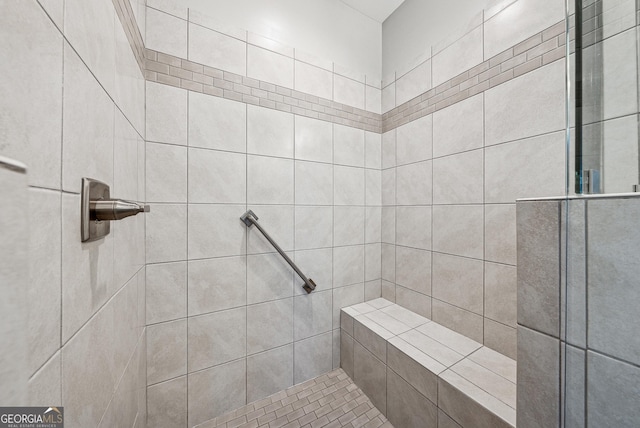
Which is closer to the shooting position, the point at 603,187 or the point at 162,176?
the point at 603,187

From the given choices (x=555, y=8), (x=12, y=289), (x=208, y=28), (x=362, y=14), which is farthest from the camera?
(x=362, y=14)

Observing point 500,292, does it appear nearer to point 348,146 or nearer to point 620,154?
point 620,154

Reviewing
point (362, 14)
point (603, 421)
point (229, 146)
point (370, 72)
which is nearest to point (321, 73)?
point (370, 72)

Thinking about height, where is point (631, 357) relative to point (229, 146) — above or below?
below

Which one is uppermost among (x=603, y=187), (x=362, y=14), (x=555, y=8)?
(x=362, y=14)

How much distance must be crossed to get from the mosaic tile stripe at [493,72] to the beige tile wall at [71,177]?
1.44 metres

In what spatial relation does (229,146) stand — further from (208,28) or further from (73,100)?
(73,100)

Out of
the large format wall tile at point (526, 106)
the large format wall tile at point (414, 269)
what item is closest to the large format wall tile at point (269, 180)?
the large format wall tile at point (414, 269)

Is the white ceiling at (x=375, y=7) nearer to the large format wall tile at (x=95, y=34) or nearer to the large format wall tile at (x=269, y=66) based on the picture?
the large format wall tile at (x=269, y=66)

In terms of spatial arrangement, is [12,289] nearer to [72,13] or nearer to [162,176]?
[72,13]

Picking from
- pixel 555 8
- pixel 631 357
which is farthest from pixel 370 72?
pixel 631 357

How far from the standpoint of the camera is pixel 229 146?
119cm

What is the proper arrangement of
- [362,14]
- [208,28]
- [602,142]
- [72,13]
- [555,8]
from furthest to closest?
[362,14], [208,28], [555,8], [602,142], [72,13]

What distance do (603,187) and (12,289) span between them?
908 mm
